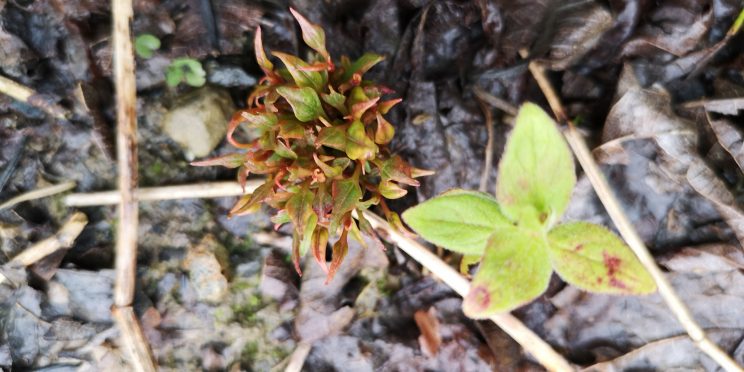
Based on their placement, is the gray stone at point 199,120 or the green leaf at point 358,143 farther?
the gray stone at point 199,120

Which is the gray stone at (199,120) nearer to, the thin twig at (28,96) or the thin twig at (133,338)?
the thin twig at (28,96)

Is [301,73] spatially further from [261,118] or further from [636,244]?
[636,244]

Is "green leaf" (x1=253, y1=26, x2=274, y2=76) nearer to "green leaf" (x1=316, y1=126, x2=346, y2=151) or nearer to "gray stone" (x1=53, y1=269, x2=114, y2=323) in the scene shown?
"green leaf" (x1=316, y1=126, x2=346, y2=151)

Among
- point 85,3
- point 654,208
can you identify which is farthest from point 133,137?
point 654,208

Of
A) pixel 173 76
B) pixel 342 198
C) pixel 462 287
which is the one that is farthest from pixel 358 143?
pixel 173 76

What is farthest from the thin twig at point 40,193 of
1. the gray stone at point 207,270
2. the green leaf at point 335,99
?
the green leaf at point 335,99

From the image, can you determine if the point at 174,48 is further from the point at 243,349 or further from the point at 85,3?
the point at 243,349
